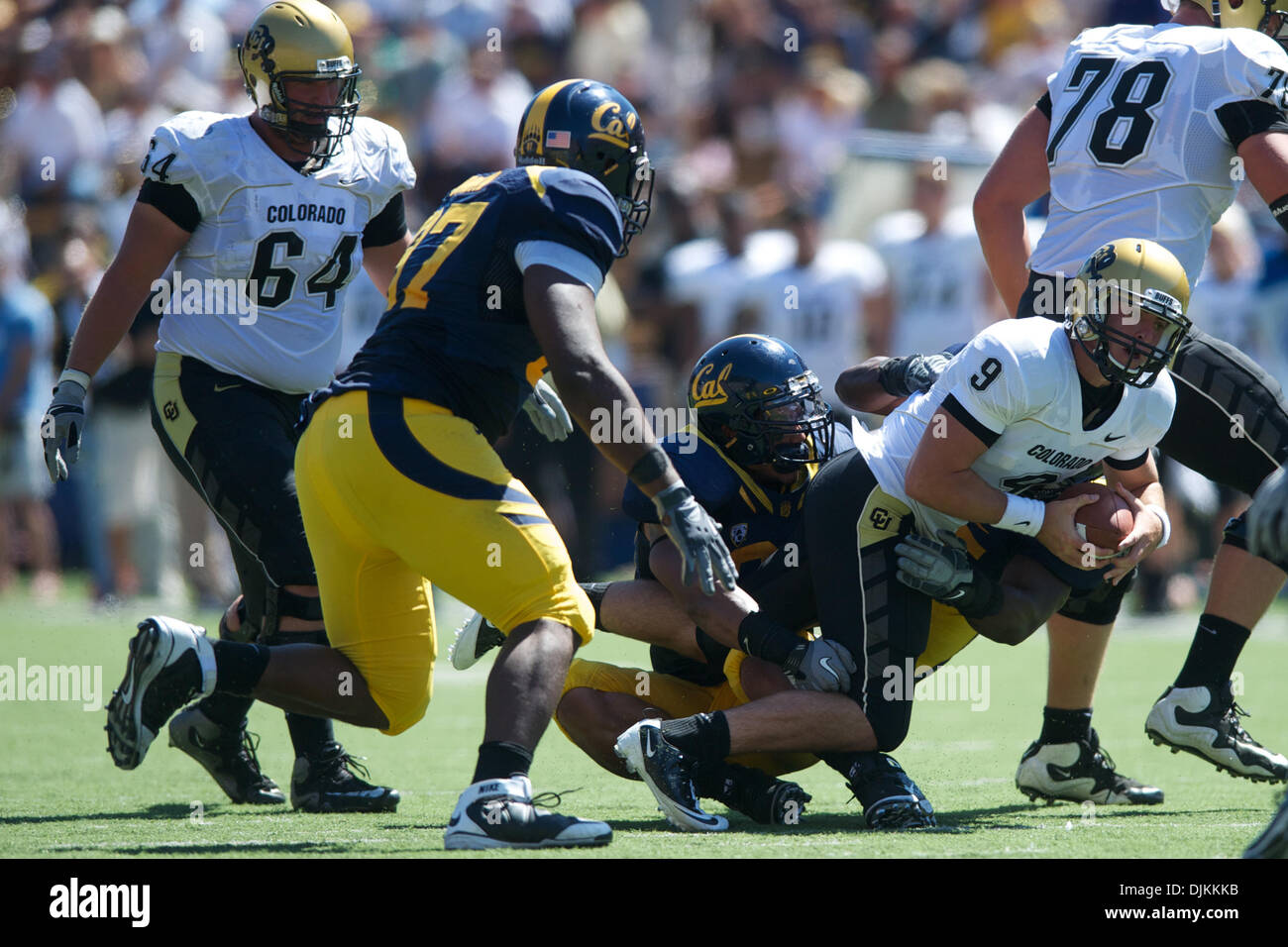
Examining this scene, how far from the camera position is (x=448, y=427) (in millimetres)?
3871

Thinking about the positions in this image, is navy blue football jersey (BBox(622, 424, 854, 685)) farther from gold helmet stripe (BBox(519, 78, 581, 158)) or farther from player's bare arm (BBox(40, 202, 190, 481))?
player's bare arm (BBox(40, 202, 190, 481))

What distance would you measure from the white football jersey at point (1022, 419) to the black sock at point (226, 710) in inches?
75.1

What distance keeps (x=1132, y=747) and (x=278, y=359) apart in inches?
123

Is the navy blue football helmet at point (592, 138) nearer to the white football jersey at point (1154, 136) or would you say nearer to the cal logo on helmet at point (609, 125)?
the cal logo on helmet at point (609, 125)

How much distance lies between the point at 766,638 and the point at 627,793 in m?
0.89

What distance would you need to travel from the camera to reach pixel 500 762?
3.70 m

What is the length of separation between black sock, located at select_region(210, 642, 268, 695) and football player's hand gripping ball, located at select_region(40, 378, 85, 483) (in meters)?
0.96

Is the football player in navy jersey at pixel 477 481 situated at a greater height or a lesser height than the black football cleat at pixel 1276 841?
greater

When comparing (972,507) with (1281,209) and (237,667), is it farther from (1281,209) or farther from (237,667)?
A: (237,667)

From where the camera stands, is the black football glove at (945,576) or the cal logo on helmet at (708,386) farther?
the cal logo on helmet at (708,386)

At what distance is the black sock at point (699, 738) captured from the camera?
4203mm

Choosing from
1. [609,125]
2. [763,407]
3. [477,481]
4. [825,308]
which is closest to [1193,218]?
[763,407]

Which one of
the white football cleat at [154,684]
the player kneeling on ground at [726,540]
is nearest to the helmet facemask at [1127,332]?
the player kneeling on ground at [726,540]

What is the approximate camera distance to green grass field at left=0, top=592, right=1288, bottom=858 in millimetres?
3854
